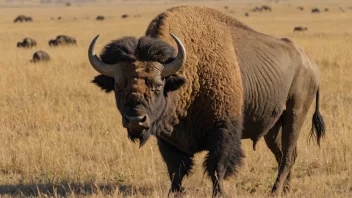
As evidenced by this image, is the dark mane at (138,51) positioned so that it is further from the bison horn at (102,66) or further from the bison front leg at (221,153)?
the bison front leg at (221,153)

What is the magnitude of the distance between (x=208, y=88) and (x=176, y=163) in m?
0.90

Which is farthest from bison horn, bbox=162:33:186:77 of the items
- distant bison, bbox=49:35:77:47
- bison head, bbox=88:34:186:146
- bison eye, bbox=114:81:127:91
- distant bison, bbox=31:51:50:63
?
distant bison, bbox=49:35:77:47

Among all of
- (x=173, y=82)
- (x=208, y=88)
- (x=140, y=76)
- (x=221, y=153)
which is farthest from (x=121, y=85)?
(x=221, y=153)

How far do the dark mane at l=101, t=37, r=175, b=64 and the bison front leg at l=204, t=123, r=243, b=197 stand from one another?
3.17ft

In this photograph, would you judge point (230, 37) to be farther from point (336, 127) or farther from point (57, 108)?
point (57, 108)

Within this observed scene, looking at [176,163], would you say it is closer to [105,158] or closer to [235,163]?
[235,163]

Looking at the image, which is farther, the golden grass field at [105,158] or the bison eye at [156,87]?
the golden grass field at [105,158]

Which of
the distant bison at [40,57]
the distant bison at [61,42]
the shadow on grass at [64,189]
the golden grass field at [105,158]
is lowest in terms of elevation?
the distant bison at [61,42]

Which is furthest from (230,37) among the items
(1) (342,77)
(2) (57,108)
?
(1) (342,77)

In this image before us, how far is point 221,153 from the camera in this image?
20.2 ft

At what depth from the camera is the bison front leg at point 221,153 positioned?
6152 mm

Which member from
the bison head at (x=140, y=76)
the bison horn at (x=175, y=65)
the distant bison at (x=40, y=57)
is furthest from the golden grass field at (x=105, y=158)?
the distant bison at (x=40, y=57)

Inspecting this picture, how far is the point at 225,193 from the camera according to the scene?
6266 mm

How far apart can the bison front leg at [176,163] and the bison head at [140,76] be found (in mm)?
878
